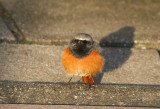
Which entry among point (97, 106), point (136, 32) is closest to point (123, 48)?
point (136, 32)

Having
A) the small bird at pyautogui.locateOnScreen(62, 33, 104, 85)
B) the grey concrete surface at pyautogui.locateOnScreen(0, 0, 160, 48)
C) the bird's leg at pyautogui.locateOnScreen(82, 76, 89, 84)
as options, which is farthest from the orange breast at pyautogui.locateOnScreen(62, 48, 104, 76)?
the grey concrete surface at pyautogui.locateOnScreen(0, 0, 160, 48)

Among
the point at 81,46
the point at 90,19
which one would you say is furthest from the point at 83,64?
the point at 90,19

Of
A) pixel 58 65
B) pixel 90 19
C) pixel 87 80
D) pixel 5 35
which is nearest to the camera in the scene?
pixel 87 80

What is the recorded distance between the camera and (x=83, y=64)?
3281 mm

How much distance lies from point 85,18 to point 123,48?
116 cm

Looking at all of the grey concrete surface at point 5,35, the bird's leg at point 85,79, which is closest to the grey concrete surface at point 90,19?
the grey concrete surface at point 5,35

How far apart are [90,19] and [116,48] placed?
3.46ft

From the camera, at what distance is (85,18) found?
5.11 meters

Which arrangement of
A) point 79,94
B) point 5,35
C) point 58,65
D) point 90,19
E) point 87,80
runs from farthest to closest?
point 90,19
point 5,35
point 58,65
point 87,80
point 79,94

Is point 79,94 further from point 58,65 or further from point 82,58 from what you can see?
point 58,65

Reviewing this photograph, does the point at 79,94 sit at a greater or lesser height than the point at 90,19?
lesser

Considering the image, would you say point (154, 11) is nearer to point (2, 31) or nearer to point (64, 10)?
point (64, 10)

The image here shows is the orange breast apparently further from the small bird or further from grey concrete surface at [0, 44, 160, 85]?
grey concrete surface at [0, 44, 160, 85]

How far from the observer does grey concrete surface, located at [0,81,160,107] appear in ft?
10.3
